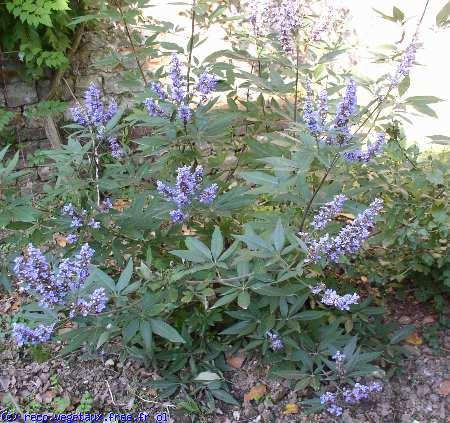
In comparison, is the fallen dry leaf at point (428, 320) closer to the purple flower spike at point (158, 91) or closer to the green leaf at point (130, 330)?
the green leaf at point (130, 330)

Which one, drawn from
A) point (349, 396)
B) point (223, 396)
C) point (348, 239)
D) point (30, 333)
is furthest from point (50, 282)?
point (349, 396)

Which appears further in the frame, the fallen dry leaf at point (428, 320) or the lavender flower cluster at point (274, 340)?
the fallen dry leaf at point (428, 320)

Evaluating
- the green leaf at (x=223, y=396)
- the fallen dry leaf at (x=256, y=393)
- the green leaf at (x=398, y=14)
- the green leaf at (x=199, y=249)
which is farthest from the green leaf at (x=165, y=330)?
the green leaf at (x=398, y=14)

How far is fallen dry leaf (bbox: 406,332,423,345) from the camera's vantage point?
9.60ft

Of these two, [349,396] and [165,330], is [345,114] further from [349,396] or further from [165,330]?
[349,396]

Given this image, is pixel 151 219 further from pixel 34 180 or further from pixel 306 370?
pixel 34 180

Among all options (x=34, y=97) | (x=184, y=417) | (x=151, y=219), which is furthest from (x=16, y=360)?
(x=34, y=97)

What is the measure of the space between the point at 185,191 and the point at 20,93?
3.35 metres

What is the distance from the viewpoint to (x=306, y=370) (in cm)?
256

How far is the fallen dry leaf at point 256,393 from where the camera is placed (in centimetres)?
270

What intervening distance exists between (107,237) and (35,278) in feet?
2.09

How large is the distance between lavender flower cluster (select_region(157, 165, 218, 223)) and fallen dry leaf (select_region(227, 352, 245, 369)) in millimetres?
916

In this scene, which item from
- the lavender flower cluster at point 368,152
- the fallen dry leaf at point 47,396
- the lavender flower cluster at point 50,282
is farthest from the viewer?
the fallen dry leaf at point 47,396

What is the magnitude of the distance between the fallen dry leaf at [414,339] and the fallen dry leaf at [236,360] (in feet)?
2.91
